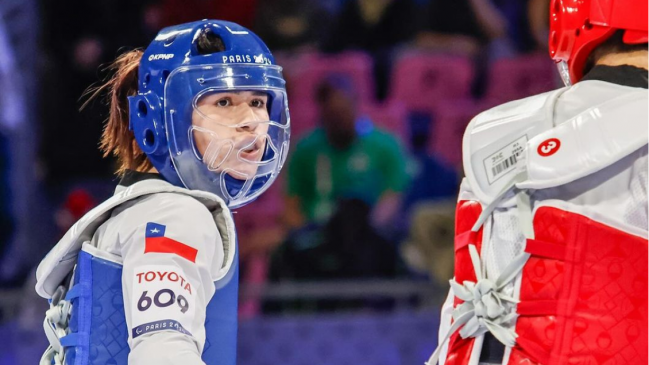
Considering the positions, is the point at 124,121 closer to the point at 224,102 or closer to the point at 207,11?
the point at 224,102

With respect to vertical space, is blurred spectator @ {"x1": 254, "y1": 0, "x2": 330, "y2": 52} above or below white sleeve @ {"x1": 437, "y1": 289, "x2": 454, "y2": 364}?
above

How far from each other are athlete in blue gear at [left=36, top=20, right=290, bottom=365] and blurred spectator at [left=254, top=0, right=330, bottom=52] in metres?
4.33

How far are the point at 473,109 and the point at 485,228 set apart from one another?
4621 millimetres

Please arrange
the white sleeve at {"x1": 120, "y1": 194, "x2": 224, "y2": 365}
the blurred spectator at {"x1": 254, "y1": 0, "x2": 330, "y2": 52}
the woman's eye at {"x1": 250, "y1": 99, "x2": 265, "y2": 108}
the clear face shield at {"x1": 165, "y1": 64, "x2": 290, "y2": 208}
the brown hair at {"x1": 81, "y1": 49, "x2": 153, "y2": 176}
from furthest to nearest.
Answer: the blurred spectator at {"x1": 254, "y1": 0, "x2": 330, "y2": 52}
the brown hair at {"x1": 81, "y1": 49, "x2": 153, "y2": 176}
the woman's eye at {"x1": 250, "y1": 99, "x2": 265, "y2": 108}
the clear face shield at {"x1": 165, "y1": 64, "x2": 290, "y2": 208}
the white sleeve at {"x1": 120, "y1": 194, "x2": 224, "y2": 365}

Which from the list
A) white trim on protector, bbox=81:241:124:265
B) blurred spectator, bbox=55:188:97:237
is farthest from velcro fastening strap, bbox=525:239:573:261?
blurred spectator, bbox=55:188:97:237

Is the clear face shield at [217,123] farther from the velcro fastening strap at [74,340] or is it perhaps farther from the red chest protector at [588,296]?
the red chest protector at [588,296]

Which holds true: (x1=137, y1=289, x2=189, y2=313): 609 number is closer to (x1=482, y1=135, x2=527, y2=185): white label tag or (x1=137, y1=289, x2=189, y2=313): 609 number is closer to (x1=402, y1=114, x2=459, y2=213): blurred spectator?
(x1=482, y1=135, x2=527, y2=185): white label tag

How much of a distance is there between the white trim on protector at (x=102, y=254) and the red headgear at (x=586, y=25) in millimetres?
1363

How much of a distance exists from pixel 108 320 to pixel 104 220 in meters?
0.30

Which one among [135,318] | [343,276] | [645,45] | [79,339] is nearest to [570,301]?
[645,45]

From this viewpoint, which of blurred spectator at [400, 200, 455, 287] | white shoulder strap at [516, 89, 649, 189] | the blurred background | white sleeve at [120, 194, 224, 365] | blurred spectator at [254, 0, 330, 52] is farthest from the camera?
blurred spectator at [254, 0, 330, 52]

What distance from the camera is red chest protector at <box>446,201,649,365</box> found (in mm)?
2541

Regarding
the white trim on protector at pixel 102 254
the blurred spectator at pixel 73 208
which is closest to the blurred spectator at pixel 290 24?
the blurred spectator at pixel 73 208

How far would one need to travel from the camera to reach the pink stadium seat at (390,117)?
23.5ft
